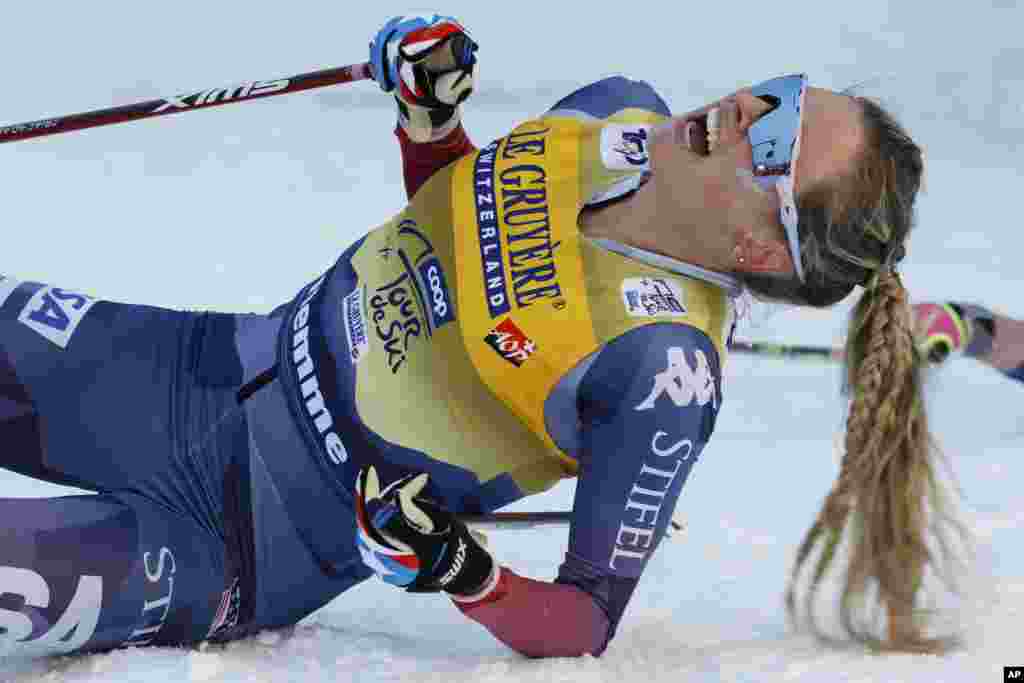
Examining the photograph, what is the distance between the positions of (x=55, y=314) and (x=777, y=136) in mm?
1116

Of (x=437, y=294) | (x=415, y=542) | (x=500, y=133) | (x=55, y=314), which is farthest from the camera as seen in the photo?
(x=500, y=133)

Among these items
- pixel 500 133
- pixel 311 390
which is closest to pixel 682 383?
pixel 311 390

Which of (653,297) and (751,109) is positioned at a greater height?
(751,109)

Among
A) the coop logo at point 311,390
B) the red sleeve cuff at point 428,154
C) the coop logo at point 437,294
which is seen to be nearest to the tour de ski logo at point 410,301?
the coop logo at point 437,294

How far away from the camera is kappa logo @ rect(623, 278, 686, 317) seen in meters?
2.02

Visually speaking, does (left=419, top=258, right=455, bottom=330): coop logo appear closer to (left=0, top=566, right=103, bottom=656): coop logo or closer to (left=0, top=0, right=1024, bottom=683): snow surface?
(left=0, top=0, right=1024, bottom=683): snow surface

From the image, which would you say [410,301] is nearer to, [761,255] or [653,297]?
[653,297]

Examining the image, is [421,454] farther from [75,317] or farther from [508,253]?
[75,317]

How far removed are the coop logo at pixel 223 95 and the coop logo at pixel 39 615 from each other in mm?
1260

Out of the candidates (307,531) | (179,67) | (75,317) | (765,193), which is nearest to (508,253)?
(765,193)

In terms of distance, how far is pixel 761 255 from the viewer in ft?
6.78

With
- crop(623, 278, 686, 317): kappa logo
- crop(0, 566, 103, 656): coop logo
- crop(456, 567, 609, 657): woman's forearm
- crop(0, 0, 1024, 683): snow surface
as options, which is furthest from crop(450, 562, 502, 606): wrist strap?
crop(0, 566, 103, 656): coop logo

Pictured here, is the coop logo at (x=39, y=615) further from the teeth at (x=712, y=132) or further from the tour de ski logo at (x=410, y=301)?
the teeth at (x=712, y=132)

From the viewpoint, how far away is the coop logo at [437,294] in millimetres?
2139
